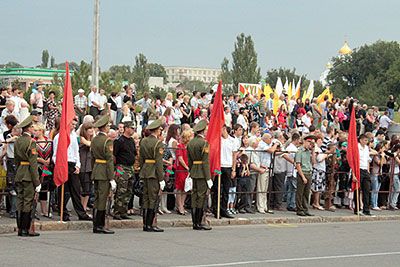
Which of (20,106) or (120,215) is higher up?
(20,106)

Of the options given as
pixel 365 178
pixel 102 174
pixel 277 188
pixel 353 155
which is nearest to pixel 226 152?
pixel 277 188

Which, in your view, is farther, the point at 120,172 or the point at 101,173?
the point at 120,172

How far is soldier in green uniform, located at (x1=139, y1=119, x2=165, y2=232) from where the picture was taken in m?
15.8

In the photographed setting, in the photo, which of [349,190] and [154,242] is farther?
[349,190]

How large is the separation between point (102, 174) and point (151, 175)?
41.6 inches

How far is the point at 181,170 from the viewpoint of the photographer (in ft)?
59.9

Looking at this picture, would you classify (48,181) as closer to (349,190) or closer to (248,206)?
(248,206)

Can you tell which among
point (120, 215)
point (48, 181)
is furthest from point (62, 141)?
point (120, 215)

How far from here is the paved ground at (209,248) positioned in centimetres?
1206

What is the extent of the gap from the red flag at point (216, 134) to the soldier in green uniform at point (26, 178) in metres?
4.43

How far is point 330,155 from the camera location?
69.5ft

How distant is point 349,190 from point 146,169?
288 inches

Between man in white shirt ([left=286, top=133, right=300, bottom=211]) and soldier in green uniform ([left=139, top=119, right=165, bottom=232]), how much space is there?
16.6 ft

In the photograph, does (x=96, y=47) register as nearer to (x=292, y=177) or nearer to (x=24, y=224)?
(x=292, y=177)
